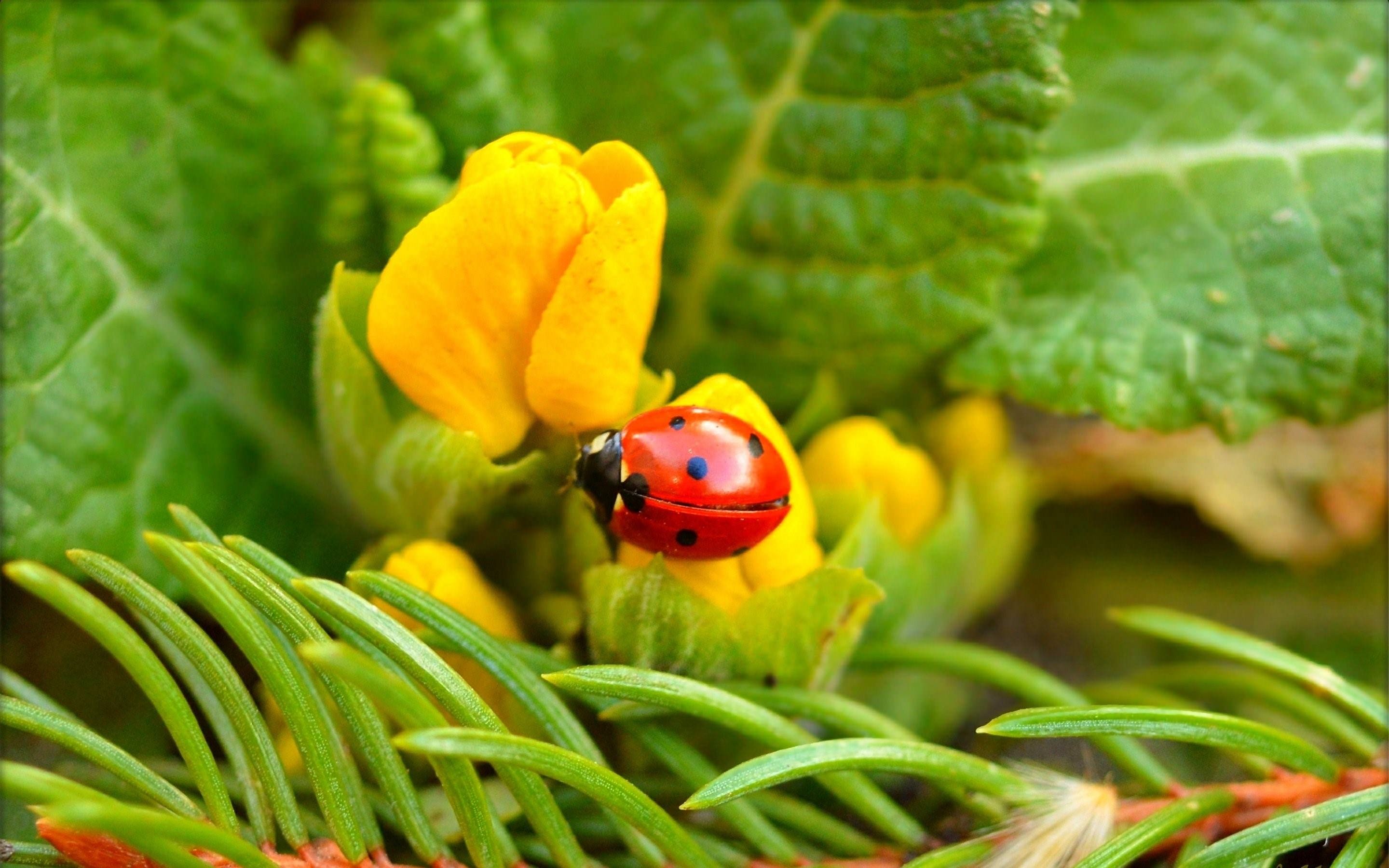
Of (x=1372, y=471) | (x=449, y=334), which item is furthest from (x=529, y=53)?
(x=1372, y=471)

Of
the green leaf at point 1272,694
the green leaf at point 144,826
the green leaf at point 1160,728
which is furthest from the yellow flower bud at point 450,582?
the green leaf at point 1272,694

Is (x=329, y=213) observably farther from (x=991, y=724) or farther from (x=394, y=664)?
(x=991, y=724)

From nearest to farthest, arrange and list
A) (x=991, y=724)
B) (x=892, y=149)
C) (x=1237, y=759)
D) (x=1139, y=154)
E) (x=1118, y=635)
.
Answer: (x=991, y=724), (x=1237, y=759), (x=892, y=149), (x=1139, y=154), (x=1118, y=635)

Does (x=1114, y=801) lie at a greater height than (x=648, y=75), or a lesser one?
lesser

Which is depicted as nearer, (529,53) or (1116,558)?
(529,53)

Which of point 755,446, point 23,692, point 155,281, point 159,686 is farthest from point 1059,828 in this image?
point 155,281

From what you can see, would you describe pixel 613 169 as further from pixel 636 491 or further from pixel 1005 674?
pixel 1005 674
